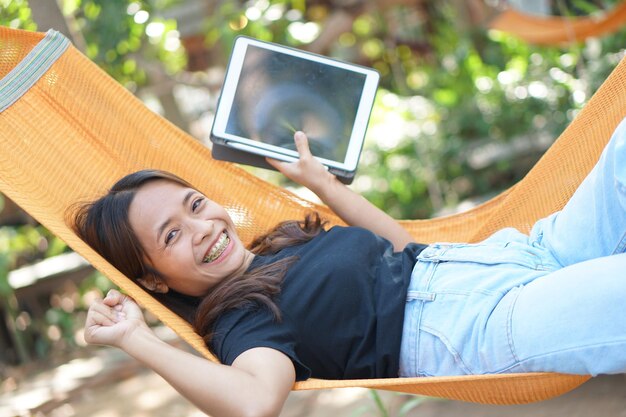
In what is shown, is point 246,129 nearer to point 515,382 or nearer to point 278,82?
point 278,82

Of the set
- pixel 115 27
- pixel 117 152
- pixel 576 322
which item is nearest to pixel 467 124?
pixel 115 27

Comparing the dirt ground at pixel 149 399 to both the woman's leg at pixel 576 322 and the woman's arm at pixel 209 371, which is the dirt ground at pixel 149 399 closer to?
the woman's leg at pixel 576 322

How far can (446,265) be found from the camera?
1.64 metres

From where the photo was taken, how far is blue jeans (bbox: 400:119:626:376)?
4.42 ft

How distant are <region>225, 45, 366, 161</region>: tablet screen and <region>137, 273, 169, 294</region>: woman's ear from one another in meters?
0.45

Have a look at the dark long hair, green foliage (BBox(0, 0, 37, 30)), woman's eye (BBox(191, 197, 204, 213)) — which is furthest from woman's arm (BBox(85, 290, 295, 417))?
green foliage (BBox(0, 0, 37, 30))

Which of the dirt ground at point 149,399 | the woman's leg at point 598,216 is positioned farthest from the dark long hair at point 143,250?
the dirt ground at point 149,399

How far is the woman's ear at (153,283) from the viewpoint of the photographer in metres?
1.68

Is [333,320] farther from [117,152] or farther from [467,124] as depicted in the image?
[467,124]

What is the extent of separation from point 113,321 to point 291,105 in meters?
0.76

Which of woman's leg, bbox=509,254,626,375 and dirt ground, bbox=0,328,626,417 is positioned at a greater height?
woman's leg, bbox=509,254,626,375

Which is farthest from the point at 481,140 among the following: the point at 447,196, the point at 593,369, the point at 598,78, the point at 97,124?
the point at 593,369

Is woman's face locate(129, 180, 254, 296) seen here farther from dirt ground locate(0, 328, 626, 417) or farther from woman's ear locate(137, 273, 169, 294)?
dirt ground locate(0, 328, 626, 417)

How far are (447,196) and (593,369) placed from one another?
271cm
